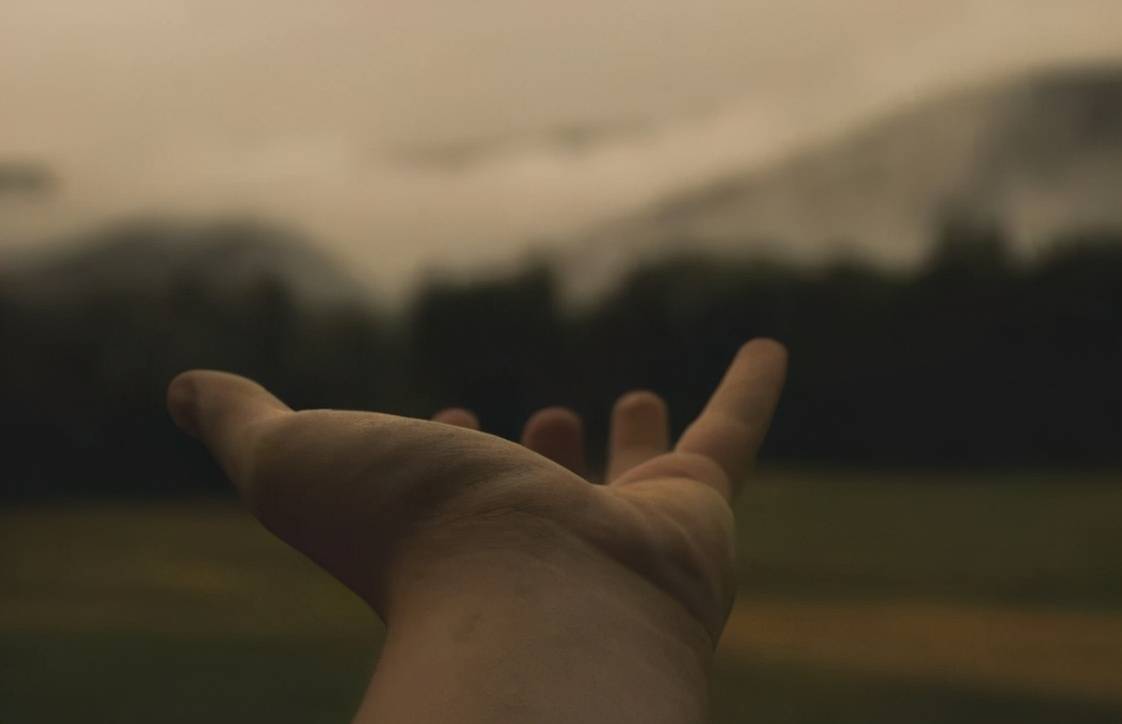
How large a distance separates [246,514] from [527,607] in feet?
1.41

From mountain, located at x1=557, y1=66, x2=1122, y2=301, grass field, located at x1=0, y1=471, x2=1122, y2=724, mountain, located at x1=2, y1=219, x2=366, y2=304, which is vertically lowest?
grass field, located at x1=0, y1=471, x2=1122, y2=724

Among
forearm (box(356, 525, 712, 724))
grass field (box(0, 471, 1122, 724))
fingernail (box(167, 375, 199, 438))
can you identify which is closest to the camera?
forearm (box(356, 525, 712, 724))

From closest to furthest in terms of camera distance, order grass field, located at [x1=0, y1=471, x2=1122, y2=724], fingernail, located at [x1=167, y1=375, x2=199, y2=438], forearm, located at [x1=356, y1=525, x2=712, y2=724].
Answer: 1. forearm, located at [x1=356, y1=525, x2=712, y2=724]
2. fingernail, located at [x1=167, y1=375, x2=199, y2=438]
3. grass field, located at [x1=0, y1=471, x2=1122, y2=724]

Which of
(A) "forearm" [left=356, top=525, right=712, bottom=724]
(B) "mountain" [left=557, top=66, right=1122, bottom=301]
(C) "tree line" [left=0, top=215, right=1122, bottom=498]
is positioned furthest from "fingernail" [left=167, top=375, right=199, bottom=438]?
(B) "mountain" [left=557, top=66, right=1122, bottom=301]

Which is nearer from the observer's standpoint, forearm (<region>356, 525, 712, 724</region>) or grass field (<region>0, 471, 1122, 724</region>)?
forearm (<region>356, 525, 712, 724</region>)

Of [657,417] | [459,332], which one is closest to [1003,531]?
[657,417]

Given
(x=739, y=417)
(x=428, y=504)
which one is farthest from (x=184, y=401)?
(x=739, y=417)

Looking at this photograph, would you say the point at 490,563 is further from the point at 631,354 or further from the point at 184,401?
the point at 631,354

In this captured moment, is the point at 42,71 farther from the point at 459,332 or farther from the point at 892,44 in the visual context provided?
the point at 892,44

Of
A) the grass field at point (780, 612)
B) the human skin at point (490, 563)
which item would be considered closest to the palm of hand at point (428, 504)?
the human skin at point (490, 563)

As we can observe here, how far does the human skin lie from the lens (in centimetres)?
33

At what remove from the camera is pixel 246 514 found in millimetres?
725

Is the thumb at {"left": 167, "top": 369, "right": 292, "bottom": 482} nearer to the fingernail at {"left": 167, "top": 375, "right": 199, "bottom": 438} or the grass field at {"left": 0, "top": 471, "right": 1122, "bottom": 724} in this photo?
the fingernail at {"left": 167, "top": 375, "right": 199, "bottom": 438}

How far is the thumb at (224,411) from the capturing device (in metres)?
0.41
